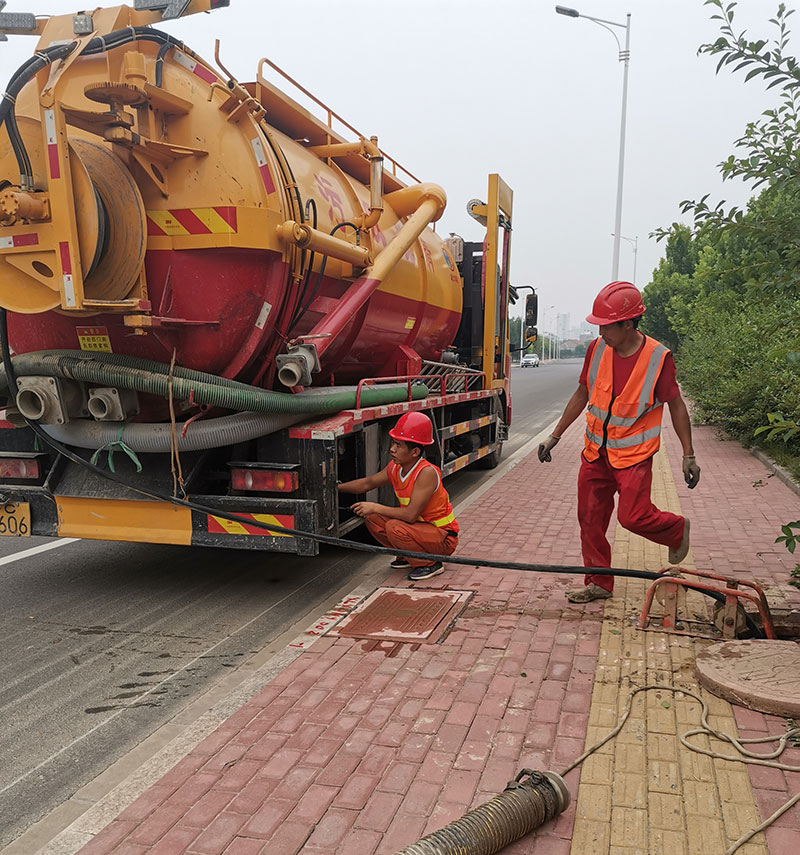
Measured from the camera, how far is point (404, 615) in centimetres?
434

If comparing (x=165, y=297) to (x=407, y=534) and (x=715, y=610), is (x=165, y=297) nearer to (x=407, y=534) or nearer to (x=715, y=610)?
(x=407, y=534)

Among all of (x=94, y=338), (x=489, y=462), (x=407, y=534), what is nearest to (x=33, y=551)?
(x=94, y=338)

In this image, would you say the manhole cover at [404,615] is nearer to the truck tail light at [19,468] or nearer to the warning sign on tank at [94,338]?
the warning sign on tank at [94,338]

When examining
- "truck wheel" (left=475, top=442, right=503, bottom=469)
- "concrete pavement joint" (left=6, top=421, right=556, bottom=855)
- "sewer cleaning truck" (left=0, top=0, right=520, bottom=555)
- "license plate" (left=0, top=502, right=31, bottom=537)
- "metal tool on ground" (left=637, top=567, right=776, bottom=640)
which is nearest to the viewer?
"concrete pavement joint" (left=6, top=421, right=556, bottom=855)

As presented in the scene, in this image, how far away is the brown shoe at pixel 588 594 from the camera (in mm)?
4484

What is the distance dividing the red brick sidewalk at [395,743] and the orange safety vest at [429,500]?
0.50m

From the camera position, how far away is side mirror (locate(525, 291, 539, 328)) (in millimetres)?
Result: 10498

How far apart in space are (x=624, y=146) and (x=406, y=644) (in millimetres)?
24003

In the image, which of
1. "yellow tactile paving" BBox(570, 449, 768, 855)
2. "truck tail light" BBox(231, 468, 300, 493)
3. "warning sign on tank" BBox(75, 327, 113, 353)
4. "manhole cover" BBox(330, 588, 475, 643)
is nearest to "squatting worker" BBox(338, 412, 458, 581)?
"manhole cover" BBox(330, 588, 475, 643)

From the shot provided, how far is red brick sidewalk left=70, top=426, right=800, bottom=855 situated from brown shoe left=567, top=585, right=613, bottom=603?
56 mm

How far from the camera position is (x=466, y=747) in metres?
2.87

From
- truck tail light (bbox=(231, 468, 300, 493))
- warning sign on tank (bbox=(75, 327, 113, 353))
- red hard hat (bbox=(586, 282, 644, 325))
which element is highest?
red hard hat (bbox=(586, 282, 644, 325))

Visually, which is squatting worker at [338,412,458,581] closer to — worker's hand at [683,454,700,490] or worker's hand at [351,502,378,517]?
worker's hand at [351,502,378,517]

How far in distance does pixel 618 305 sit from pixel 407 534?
203cm
